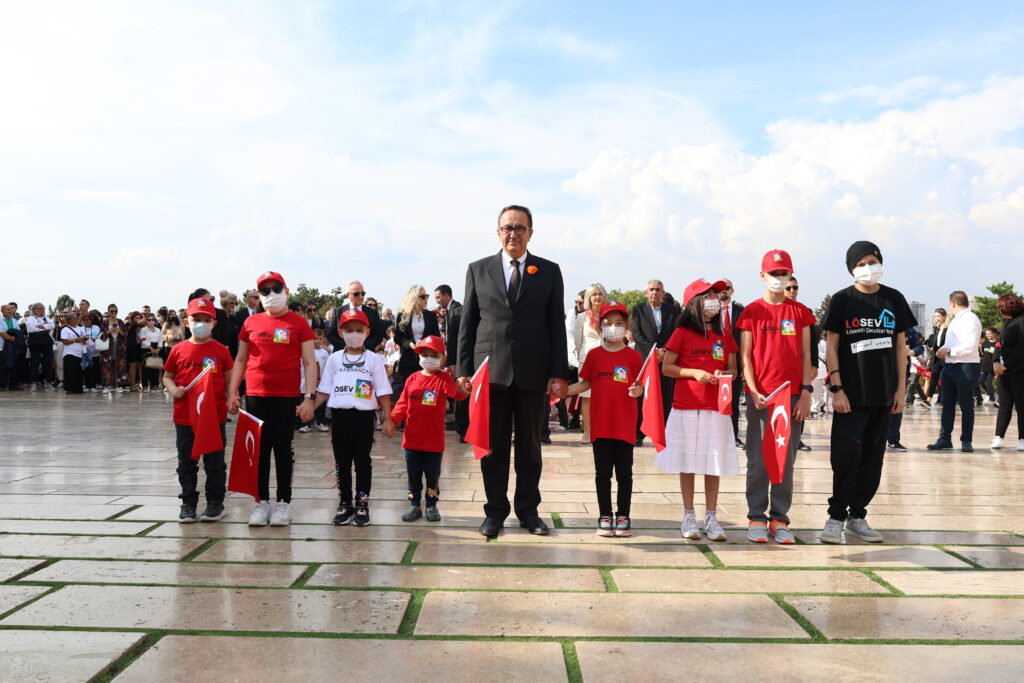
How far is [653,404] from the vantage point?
5.18 m

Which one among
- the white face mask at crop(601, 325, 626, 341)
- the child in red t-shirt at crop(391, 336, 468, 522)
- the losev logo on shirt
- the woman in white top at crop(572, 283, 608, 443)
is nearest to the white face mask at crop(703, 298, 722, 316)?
the white face mask at crop(601, 325, 626, 341)

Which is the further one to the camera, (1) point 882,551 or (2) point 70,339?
(2) point 70,339

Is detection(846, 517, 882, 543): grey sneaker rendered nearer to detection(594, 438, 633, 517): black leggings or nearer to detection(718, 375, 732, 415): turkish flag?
detection(718, 375, 732, 415): turkish flag

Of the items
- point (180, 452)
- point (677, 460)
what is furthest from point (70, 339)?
point (677, 460)

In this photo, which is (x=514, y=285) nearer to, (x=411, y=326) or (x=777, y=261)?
(x=777, y=261)

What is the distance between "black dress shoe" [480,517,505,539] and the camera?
16.2 feet

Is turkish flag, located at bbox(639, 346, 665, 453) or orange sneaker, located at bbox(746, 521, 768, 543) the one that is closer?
orange sneaker, located at bbox(746, 521, 768, 543)

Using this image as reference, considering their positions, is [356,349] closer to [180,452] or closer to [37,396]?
[180,452]

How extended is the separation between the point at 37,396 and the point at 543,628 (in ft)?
55.6

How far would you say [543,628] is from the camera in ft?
10.8

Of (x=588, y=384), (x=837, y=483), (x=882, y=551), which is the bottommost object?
(x=882, y=551)

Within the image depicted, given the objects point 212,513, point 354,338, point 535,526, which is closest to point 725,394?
point 535,526

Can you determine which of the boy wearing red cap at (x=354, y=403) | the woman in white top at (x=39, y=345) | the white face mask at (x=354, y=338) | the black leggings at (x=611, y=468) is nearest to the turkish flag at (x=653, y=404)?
the black leggings at (x=611, y=468)

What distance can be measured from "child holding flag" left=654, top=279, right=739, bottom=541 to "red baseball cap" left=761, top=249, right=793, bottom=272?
0.31 m
